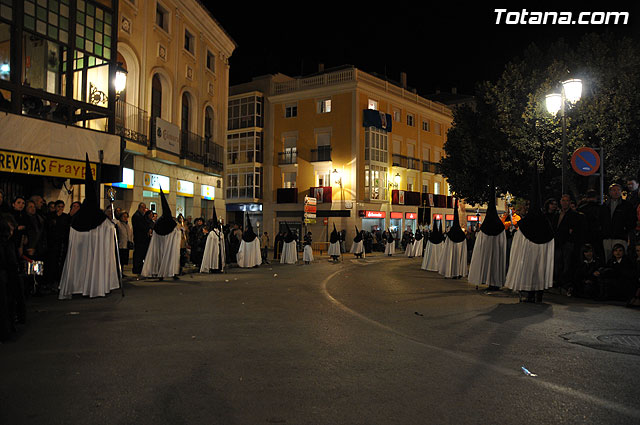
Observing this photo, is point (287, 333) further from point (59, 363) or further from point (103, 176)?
point (103, 176)

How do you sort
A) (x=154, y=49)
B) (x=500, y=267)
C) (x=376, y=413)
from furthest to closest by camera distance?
1. (x=154, y=49)
2. (x=500, y=267)
3. (x=376, y=413)

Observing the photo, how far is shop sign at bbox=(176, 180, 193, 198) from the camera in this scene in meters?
26.7

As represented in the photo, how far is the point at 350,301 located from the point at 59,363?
19.8ft

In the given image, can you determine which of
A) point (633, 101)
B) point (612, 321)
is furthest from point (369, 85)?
point (612, 321)

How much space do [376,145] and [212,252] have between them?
1259 inches

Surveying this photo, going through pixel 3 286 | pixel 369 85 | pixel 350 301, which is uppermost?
pixel 369 85

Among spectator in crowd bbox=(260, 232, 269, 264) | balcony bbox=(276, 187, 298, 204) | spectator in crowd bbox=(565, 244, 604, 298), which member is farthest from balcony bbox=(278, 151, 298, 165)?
spectator in crowd bbox=(565, 244, 604, 298)

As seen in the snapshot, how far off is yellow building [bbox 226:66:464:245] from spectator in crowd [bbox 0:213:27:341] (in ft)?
123

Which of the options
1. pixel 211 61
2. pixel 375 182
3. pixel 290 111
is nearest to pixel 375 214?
pixel 375 182

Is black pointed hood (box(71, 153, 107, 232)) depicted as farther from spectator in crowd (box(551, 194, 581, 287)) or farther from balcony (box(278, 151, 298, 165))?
balcony (box(278, 151, 298, 165))

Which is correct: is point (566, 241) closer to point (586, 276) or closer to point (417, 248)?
point (586, 276)

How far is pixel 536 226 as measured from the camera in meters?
10.1

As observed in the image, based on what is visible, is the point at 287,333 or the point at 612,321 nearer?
the point at 287,333

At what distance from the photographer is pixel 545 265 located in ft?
32.8
